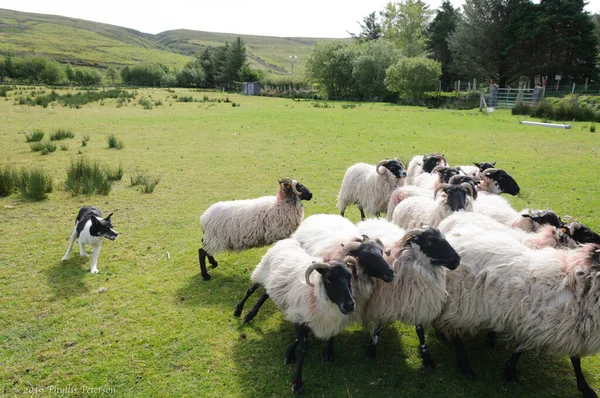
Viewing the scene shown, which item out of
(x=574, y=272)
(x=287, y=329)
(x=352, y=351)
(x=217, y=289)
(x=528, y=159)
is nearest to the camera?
(x=574, y=272)

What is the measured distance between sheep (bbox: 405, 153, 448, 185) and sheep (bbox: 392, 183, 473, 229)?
2.30m

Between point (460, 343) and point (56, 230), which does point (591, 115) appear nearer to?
point (460, 343)

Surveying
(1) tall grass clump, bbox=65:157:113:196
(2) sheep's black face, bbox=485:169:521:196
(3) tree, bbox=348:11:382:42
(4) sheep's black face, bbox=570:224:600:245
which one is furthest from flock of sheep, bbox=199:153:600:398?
(3) tree, bbox=348:11:382:42

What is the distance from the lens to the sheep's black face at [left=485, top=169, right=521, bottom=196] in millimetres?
6941

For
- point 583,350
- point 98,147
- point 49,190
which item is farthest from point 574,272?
point 98,147

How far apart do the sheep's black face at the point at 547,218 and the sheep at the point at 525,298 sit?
0.99m

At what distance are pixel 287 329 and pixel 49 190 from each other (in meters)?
8.28

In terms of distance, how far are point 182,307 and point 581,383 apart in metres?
4.87

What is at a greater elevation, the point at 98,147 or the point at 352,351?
the point at 98,147

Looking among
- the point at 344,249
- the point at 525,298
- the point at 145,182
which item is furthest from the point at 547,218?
the point at 145,182

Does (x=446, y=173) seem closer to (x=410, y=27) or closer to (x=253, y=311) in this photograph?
(x=253, y=311)

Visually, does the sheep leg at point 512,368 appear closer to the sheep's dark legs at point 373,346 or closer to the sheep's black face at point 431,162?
the sheep's dark legs at point 373,346

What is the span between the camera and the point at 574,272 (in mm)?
3568

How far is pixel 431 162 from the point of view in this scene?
8172 mm
